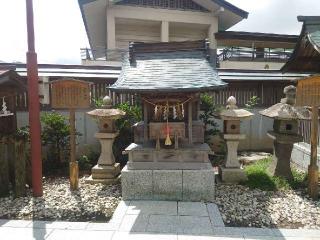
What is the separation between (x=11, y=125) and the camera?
8219 millimetres

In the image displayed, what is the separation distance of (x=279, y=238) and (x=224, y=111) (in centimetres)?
383

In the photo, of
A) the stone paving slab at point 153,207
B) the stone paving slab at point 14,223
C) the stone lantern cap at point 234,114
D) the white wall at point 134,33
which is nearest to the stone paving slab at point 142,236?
the stone paving slab at point 153,207

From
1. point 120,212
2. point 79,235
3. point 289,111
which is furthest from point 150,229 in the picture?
point 289,111

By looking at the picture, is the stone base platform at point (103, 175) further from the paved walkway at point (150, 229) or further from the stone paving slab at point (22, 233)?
the stone paving slab at point (22, 233)

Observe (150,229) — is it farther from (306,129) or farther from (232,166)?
(306,129)

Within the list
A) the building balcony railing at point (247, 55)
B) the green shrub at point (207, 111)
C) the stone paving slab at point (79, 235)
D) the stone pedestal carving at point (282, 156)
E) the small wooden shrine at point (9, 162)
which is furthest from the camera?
the building balcony railing at point (247, 55)

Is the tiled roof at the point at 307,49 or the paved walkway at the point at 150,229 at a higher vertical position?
the tiled roof at the point at 307,49

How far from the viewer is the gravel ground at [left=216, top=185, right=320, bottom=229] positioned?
5.69 meters

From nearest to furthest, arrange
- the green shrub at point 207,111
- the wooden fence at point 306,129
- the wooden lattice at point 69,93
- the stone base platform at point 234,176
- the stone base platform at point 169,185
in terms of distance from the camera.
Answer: the stone base platform at point 169,185, the wooden lattice at point 69,93, the stone base platform at point 234,176, the wooden fence at point 306,129, the green shrub at point 207,111

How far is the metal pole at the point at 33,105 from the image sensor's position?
21.7 feet

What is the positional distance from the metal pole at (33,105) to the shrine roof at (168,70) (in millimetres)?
1926

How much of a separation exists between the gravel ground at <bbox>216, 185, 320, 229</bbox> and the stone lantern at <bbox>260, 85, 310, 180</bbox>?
0.91 metres

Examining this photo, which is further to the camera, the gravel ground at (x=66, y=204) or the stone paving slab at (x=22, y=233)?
the gravel ground at (x=66, y=204)

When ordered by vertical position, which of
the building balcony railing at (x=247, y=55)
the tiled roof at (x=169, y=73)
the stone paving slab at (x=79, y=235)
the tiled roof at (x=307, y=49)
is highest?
the building balcony railing at (x=247, y=55)
